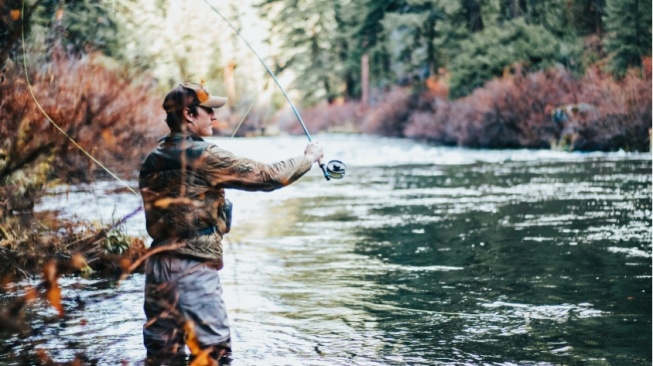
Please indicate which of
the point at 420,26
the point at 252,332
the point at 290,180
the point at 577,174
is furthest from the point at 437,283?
the point at 420,26

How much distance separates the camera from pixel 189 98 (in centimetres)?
427

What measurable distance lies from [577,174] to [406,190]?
3627 millimetres

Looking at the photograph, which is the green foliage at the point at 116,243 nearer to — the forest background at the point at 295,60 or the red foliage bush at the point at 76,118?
the forest background at the point at 295,60

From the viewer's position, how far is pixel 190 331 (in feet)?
13.5

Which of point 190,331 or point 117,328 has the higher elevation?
point 190,331

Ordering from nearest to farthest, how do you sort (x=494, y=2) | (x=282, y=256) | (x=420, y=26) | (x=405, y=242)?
(x=282, y=256), (x=405, y=242), (x=494, y=2), (x=420, y=26)

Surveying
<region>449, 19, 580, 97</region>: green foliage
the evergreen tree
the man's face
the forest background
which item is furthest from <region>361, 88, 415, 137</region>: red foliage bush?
the man's face

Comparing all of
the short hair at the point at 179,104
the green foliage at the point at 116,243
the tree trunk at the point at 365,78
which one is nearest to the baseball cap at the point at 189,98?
the short hair at the point at 179,104

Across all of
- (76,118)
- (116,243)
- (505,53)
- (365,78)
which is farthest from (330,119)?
(76,118)

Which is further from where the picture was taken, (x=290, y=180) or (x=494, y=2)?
(x=494, y=2)

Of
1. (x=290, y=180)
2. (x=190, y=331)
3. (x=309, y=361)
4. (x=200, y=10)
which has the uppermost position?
(x=200, y=10)

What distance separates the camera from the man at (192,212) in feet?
13.6

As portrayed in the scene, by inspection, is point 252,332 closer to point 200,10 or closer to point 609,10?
point 200,10

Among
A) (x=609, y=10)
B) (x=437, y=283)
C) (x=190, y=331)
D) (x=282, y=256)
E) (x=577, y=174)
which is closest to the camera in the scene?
(x=190, y=331)
